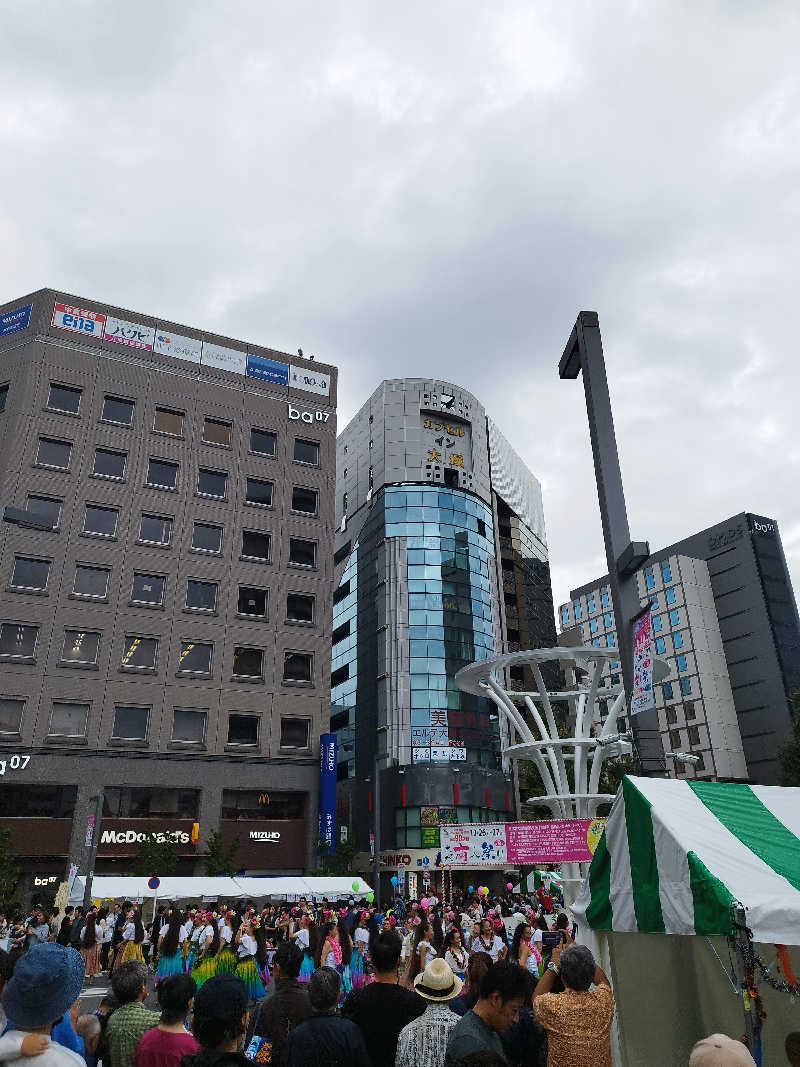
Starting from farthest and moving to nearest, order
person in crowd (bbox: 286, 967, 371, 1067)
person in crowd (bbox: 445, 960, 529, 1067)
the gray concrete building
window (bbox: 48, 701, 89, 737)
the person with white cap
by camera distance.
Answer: window (bbox: 48, 701, 89, 737)
the gray concrete building
person in crowd (bbox: 286, 967, 371, 1067)
person in crowd (bbox: 445, 960, 529, 1067)
the person with white cap

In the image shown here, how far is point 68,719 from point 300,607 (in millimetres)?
14117

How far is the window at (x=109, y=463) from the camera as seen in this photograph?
147ft

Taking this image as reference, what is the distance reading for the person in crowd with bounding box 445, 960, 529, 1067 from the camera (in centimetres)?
446

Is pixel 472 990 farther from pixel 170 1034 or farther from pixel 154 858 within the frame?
pixel 154 858

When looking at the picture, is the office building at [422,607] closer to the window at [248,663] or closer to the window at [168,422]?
the window at [248,663]

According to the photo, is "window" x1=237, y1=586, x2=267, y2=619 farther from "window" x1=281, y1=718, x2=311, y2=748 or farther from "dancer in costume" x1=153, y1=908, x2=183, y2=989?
"dancer in costume" x1=153, y1=908, x2=183, y2=989

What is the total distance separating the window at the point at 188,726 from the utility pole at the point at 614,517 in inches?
1377

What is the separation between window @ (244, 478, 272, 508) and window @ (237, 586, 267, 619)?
5546 mm

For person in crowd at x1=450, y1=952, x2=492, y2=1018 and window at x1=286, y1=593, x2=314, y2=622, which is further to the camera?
window at x1=286, y1=593, x2=314, y2=622

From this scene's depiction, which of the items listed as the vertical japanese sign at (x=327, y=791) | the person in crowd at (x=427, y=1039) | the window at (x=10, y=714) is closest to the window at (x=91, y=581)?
the window at (x=10, y=714)

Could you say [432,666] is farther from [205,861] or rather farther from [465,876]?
[205,861]

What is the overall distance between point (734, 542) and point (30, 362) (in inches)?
3102

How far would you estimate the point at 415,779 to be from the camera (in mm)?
63062

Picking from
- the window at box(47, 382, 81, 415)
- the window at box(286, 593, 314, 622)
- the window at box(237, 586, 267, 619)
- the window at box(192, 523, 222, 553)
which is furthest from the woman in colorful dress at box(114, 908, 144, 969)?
the window at box(47, 382, 81, 415)
